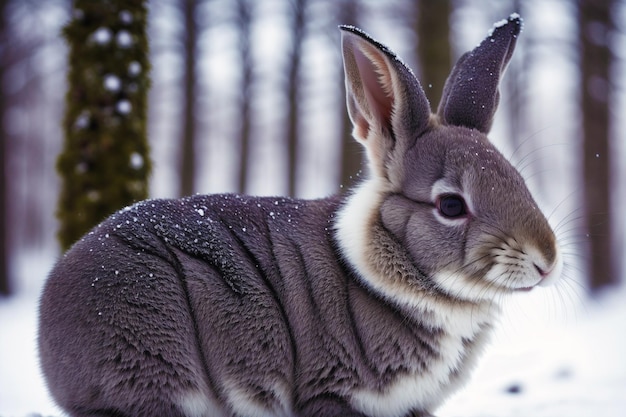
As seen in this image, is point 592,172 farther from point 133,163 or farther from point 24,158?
point 24,158

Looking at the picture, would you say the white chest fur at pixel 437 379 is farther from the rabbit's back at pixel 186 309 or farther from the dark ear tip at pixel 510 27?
the dark ear tip at pixel 510 27

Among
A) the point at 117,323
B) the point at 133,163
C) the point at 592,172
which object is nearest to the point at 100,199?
the point at 133,163

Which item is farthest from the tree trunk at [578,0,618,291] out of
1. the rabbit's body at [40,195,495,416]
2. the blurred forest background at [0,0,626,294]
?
the rabbit's body at [40,195,495,416]

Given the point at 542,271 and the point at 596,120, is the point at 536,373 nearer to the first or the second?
the point at 542,271

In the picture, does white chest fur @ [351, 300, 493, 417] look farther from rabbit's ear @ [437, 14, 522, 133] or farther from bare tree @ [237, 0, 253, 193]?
bare tree @ [237, 0, 253, 193]

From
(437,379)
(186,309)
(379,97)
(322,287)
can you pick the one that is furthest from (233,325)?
(379,97)
